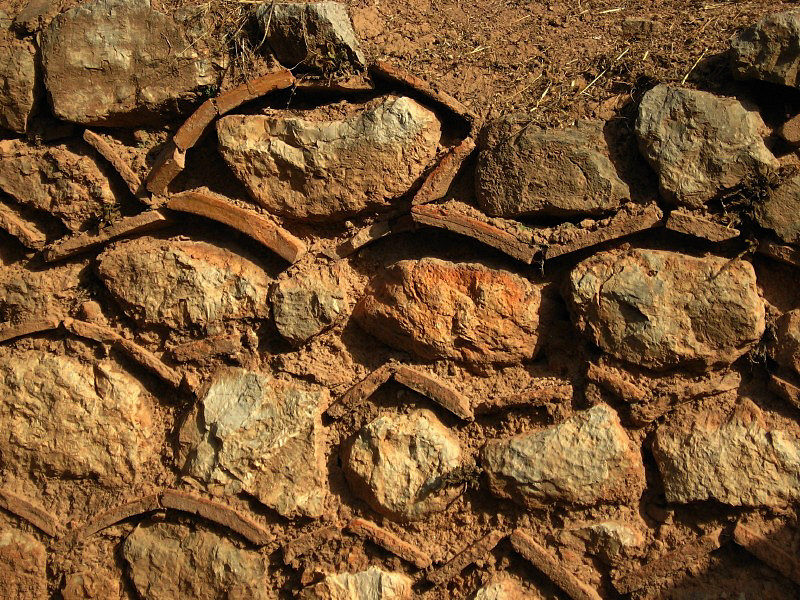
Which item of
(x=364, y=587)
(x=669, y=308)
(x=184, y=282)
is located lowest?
(x=364, y=587)

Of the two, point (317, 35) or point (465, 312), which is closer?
point (465, 312)

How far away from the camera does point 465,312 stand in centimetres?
229

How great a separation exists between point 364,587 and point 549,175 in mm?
1288

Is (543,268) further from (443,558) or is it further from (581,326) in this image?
(443,558)

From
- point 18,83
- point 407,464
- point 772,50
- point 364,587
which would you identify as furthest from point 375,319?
point 18,83

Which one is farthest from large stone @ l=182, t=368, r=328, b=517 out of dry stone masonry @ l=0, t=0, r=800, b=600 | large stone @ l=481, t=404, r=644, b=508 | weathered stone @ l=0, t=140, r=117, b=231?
weathered stone @ l=0, t=140, r=117, b=231

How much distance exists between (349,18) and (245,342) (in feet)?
3.60

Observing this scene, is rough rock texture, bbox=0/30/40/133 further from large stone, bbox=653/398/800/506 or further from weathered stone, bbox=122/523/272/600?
large stone, bbox=653/398/800/506

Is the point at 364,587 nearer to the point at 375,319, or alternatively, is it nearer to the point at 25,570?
the point at 375,319

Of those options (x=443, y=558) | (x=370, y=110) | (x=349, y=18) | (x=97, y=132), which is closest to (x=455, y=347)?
(x=443, y=558)

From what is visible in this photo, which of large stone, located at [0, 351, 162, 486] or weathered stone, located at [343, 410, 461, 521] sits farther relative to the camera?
large stone, located at [0, 351, 162, 486]

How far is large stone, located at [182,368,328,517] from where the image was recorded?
2.33 m

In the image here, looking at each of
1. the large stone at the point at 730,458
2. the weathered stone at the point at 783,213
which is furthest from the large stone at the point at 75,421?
the weathered stone at the point at 783,213

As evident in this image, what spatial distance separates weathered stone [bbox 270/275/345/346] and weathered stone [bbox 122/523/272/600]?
0.65 meters
